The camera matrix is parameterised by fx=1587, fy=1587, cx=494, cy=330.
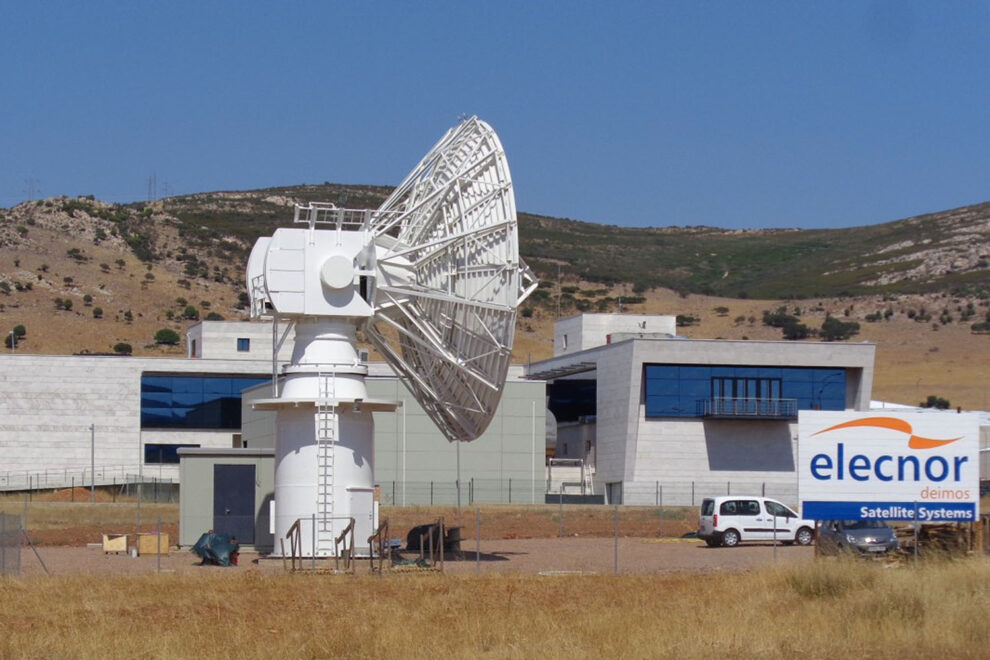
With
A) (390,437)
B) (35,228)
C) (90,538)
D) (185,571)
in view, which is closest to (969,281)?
(35,228)

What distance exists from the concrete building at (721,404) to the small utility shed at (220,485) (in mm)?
34395

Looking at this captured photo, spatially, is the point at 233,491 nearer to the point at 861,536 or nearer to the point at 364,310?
the point at 364,310

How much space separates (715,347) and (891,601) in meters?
55.2

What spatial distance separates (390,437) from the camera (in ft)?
241

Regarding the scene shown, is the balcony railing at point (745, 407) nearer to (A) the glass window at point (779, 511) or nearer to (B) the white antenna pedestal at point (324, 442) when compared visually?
(A) the glass window at point (779, 511)

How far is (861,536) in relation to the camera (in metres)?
39.1

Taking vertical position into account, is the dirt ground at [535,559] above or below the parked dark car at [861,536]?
below

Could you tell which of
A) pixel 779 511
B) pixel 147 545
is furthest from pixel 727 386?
pixel 147 545

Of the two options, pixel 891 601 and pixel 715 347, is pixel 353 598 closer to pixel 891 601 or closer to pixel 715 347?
pixel 891 601

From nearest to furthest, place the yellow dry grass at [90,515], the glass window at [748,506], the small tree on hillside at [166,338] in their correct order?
1. the glass window at [748,506]
2. the yellow dry grass at [90,515]
3. the small tree on hillside at [166,338]

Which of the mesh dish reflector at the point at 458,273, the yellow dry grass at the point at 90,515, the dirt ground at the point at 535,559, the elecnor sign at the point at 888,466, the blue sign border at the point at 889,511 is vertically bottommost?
the yellow dry grass at the point at 90,515

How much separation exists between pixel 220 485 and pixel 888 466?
69.2ft

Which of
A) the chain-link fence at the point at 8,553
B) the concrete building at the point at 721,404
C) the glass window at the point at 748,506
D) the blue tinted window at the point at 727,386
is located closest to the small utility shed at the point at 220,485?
the chain-link fence at the point at 8,553

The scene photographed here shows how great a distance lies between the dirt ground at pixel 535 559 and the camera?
37.8 meters
